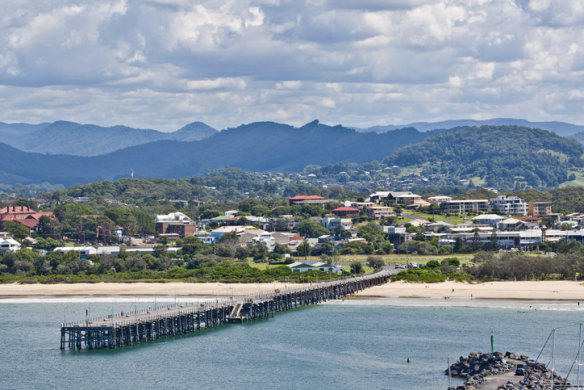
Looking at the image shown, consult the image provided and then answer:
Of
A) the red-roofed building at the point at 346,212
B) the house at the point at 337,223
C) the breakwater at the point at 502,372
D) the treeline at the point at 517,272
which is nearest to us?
the breakwater at the point at 502,372

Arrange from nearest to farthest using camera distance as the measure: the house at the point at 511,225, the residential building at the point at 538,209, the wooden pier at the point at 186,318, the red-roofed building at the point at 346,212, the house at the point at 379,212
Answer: the wooden pier at the point at 186,318 < the house at the point at 511,225 < the red-roofed building at the point at 346,212 < the house at the point at 379,212 < the residential building at the point at 538,209

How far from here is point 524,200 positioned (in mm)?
169500

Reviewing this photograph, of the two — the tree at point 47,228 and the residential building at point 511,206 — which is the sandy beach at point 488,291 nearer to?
the tree at point 47,228

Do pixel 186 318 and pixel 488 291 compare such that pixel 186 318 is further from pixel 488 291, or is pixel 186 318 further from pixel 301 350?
pixel 488 291

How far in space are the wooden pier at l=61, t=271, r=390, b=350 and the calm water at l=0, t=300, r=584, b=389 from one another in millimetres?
1389

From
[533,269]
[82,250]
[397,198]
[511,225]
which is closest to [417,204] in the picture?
[397,198]

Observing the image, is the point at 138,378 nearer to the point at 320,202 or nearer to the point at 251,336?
the point at 251,336

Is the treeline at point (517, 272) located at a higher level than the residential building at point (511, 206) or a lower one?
lower

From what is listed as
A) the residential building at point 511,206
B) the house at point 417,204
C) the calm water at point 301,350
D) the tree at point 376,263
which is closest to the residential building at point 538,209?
the residential building at point 511,206

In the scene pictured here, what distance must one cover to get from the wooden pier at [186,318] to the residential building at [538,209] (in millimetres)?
82125

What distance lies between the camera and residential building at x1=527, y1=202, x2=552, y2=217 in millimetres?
159375

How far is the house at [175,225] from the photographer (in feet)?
463

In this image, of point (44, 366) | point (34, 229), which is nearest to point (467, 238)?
point (34, 229)

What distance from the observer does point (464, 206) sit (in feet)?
528
